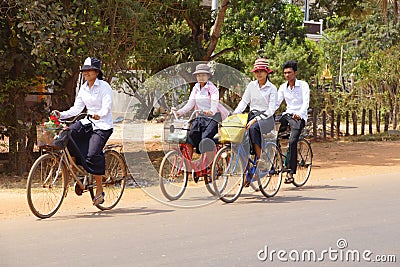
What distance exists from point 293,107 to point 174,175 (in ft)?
8.73

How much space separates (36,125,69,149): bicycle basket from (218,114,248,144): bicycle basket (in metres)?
2.27

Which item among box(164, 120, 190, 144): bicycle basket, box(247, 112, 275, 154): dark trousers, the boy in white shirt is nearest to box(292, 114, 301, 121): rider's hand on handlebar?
the boy in white shirt

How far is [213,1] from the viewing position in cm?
2008

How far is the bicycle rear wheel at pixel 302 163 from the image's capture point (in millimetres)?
11820

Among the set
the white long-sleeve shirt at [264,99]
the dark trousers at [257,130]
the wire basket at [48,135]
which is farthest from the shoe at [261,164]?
the wire basket at [48,135]

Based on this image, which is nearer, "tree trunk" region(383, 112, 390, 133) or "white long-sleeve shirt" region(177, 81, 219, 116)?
"white long-sleeve shirt" region(177, 81, 219, 116)

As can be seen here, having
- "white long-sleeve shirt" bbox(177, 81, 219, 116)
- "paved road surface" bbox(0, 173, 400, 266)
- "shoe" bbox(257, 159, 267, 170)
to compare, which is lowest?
"paved road surface" bbox(0, 173, 400, 266)

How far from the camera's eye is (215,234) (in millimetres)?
7762

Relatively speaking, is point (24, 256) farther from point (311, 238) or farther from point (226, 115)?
point (226, 115)

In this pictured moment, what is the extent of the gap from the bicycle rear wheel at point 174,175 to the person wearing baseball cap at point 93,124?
99 cm

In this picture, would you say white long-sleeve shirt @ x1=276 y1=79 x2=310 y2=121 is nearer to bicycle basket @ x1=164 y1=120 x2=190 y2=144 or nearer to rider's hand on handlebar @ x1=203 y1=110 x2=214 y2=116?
rider's hand on handlebar @ x1=203 y1=110 x2=214 y2=116

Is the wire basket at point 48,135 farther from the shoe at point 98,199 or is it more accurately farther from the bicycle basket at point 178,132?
the bicycle basket at point 178,132

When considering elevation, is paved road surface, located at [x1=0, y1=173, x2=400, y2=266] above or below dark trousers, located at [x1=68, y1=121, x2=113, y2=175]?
below

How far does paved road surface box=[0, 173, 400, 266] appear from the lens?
666 cm
